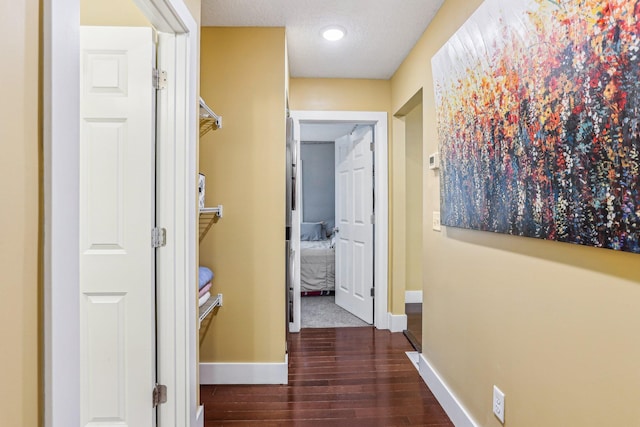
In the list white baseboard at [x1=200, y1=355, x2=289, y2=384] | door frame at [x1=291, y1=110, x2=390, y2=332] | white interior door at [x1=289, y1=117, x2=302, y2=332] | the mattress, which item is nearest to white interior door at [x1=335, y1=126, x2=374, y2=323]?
door frame at [x1=291, y1=110, x2=390, y2=332]

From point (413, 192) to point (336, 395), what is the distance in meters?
2.58

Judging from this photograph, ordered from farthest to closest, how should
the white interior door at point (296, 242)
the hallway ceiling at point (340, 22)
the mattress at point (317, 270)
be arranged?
the mattress at point (317, 270)
the white interior door at point (296, 242)
the hallway ceiling at point (340, 22)

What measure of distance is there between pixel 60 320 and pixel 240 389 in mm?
1818

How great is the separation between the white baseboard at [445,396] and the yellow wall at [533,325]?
0.16 feet

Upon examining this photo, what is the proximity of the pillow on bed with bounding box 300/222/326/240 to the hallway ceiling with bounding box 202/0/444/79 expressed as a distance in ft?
11.0

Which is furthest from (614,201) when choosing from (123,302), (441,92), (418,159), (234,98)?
(418,159)

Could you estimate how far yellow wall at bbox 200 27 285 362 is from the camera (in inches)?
92.2

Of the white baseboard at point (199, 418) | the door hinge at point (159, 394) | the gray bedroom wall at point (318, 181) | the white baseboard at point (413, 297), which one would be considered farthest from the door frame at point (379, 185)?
the gray bedroom wall at point (318, 181)

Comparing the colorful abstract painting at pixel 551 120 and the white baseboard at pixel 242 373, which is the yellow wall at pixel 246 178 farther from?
the colorful abstract painting at pixel 551 120

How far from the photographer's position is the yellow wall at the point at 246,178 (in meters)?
2.34

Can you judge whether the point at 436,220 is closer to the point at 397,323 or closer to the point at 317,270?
the point at 397,323

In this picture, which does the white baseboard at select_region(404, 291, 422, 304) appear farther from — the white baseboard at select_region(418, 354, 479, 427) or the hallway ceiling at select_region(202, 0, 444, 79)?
the hallway ceiling at select_region(202, 0, 444, 79)

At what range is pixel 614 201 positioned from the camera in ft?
2.92

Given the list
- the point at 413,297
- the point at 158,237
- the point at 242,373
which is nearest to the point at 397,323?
the point at 413,297
